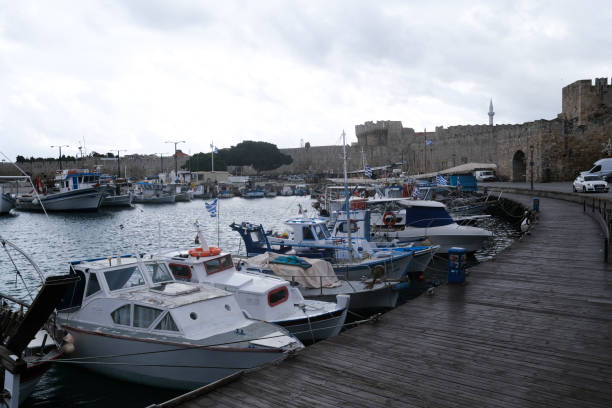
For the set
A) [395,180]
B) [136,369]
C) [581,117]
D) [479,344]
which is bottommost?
[136,369]

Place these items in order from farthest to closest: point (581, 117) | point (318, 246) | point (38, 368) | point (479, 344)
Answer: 1. point (581, 117)
2. point (318, 246)
3. point (38, 368)
4. point (479, 344)

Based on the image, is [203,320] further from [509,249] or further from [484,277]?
[509,249]

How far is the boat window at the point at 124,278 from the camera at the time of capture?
898 cm

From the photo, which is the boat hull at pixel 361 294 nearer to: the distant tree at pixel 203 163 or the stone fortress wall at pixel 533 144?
the stone fortress wall at pixel 533 144

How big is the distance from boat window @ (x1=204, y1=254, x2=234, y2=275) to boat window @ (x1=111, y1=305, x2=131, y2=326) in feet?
7.63

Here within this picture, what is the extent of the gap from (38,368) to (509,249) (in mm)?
12936

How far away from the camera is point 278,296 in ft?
32.7

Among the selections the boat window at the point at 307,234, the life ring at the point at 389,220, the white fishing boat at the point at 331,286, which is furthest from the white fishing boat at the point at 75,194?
the white fishing boat at the point at 331,286

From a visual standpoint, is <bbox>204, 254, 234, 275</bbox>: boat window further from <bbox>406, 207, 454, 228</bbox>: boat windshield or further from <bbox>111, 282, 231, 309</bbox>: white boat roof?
<bbox>406, 207, 454, 228</bbox>: boat windshield

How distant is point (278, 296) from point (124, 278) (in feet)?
10.4

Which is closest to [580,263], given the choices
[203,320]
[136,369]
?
[203,320]

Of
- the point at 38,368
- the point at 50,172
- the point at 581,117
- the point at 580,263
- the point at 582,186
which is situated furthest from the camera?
the point at 50,172

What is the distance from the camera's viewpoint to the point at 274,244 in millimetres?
15156

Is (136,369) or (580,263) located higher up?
(580,263)
